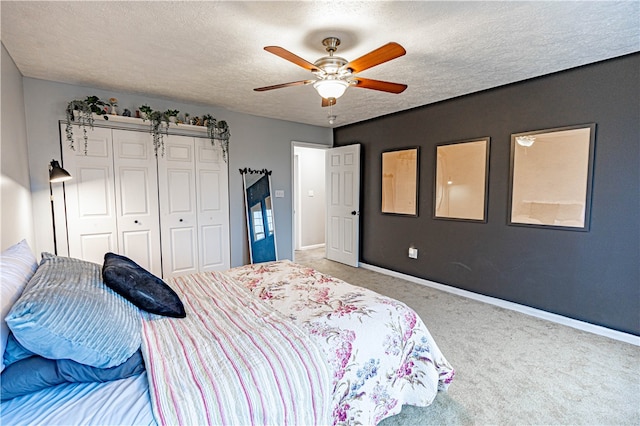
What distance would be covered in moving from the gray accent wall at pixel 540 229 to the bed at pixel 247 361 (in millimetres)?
1954

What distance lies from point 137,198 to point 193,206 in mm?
628

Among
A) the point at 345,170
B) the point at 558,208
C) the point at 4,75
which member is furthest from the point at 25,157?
the point at 558,208

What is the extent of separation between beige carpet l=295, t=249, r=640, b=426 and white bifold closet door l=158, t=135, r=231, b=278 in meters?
2.77

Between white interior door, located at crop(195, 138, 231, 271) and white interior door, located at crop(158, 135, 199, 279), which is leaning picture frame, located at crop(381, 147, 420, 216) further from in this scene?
white interior door, located at crop(158, 135, 199, 279)

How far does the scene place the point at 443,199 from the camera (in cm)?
381

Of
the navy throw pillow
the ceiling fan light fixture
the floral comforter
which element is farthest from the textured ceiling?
the floral comforter

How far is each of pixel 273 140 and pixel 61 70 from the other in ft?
8.10

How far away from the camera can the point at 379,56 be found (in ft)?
6.05

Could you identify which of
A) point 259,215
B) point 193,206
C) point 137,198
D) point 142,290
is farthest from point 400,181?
point 142,290

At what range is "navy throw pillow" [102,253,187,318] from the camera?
4.76ft

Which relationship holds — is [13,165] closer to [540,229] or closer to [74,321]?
[74,321]

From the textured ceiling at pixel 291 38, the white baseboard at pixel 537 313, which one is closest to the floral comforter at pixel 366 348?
the textured ceiling at pixel 291 38

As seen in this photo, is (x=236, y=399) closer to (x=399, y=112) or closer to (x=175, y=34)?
(x=175, y=34)

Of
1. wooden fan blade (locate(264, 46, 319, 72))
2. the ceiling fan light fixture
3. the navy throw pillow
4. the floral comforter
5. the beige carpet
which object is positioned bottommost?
the beige carpet
